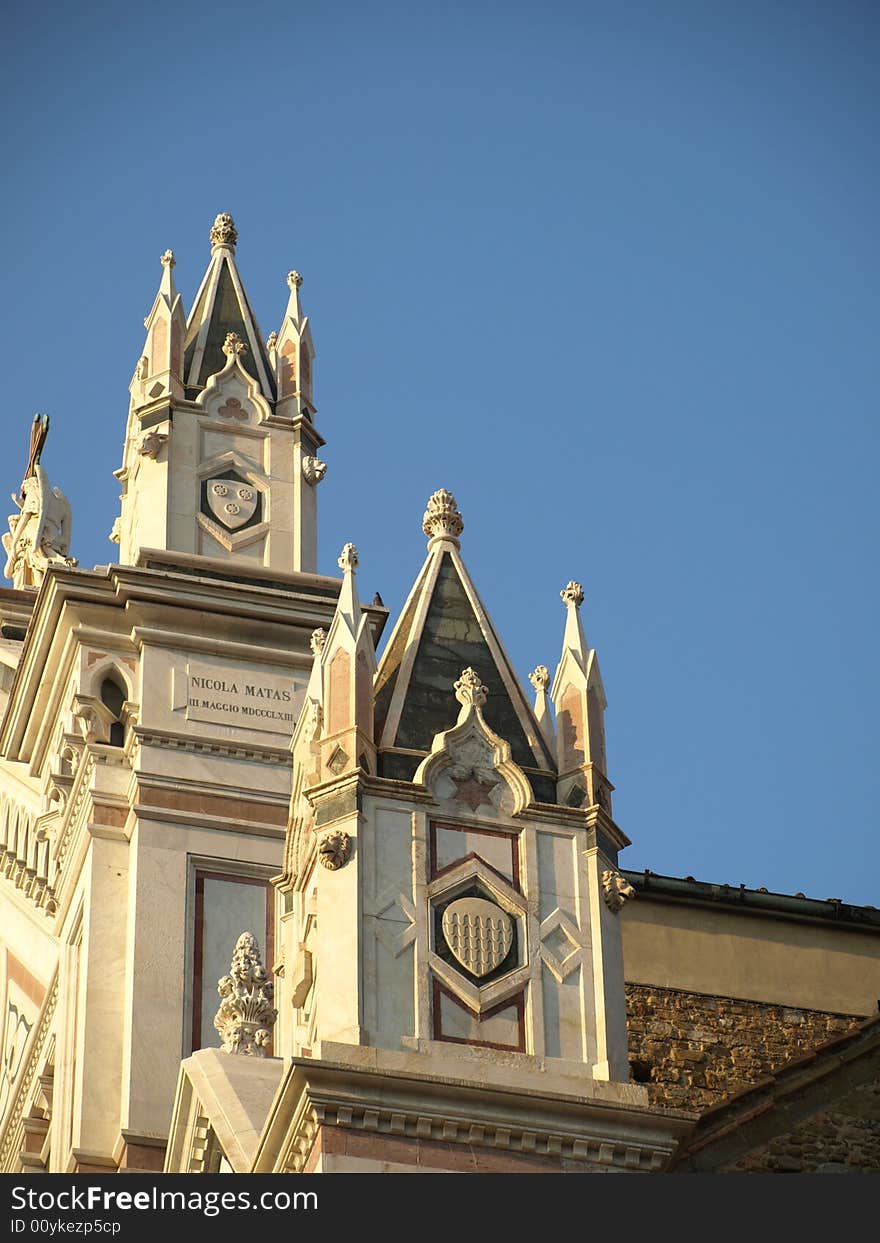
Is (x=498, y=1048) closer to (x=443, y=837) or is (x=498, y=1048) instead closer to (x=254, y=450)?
(x=443, y=837)

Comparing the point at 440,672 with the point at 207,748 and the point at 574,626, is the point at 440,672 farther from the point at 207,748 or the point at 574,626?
the point at 207,748

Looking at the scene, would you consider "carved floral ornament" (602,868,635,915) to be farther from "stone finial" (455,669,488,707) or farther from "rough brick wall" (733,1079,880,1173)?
"rough brick wall" (733,1079,880,1173)

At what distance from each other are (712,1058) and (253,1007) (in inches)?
423

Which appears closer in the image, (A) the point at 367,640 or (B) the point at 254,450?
(A) the point at 367,640

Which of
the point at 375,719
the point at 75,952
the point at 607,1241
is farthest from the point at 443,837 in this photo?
the point at 75,952

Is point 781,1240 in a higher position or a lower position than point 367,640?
lower

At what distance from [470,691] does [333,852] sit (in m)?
2.18

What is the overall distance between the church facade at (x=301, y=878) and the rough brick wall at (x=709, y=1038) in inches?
1.7

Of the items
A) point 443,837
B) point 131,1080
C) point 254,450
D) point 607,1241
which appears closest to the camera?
point 607,1241

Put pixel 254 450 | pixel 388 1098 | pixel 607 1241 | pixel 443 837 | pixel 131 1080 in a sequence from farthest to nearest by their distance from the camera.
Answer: pixel 254 450 → pixel 131 1080 → pixel 443 837 → pixel 388 1098 → pixel 607 1241

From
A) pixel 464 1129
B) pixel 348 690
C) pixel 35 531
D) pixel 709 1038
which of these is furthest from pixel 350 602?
pixel 35 531

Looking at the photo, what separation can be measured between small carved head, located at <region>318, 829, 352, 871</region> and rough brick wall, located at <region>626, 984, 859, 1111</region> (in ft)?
34.4

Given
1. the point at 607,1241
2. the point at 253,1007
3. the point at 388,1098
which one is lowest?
the point at 607,1241

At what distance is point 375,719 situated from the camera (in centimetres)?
2628
